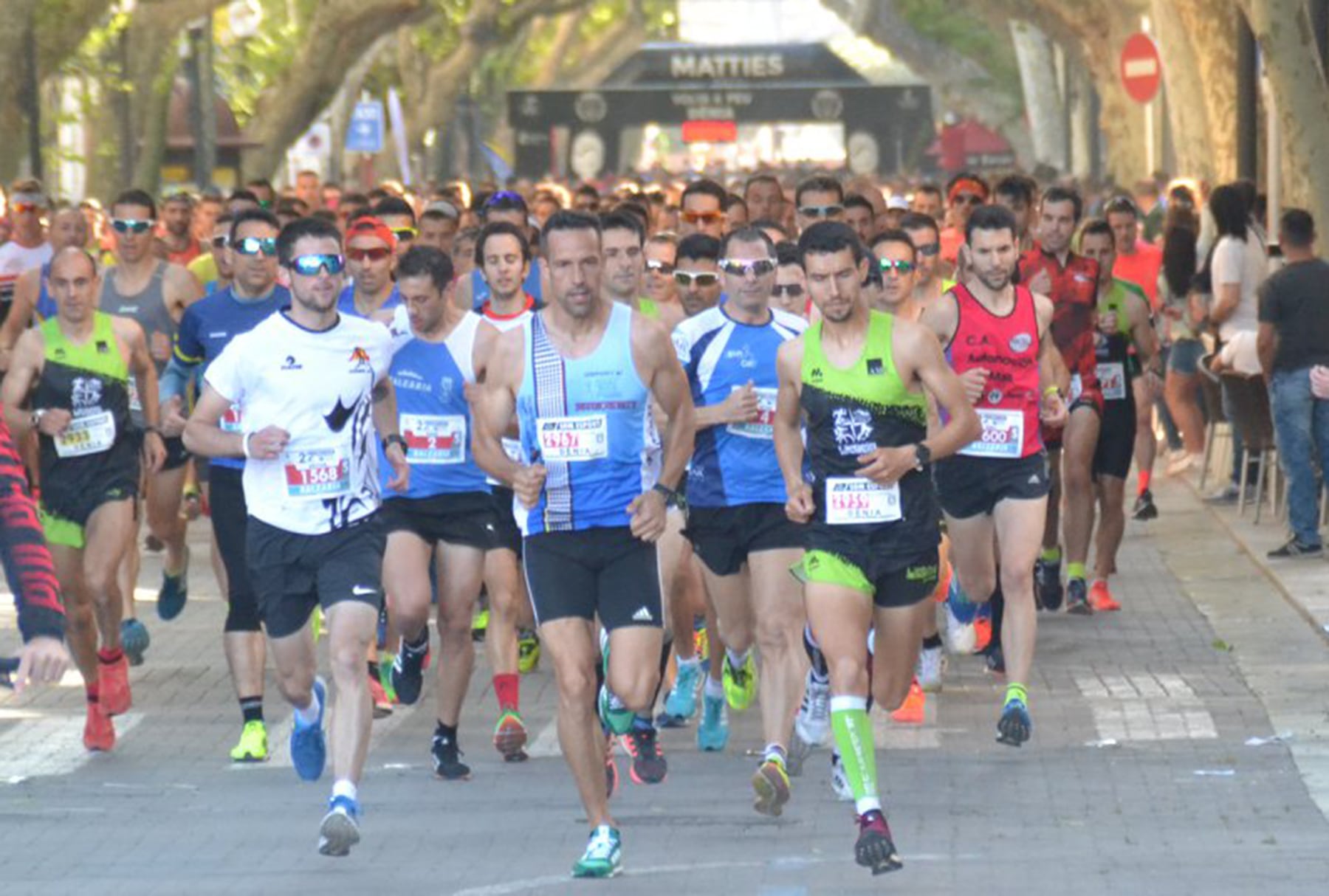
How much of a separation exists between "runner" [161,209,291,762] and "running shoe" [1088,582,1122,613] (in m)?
4.94

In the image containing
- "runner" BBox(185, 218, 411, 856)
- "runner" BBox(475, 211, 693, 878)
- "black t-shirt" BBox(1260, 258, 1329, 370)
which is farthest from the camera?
"black t-shirt" BBox(1260, 258, 1329, 370)

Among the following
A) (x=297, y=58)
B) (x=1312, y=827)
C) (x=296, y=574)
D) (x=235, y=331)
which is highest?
(x=297, y=58)

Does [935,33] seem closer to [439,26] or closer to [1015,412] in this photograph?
[439,26]

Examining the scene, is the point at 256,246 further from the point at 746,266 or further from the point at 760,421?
the point at 760,421

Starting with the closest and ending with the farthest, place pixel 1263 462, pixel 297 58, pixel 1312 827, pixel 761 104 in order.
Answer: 1. pixel 1312 827
2. pixel 1263 462
3. pixel 297 58
4. pixel 761 104

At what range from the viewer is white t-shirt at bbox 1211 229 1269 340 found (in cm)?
1953

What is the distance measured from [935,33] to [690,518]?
203 ft

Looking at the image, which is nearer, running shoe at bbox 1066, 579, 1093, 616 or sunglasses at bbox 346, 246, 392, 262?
sunglasses at bbox 346, 246, 392, 262

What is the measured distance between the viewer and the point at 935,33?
72250 millimetres

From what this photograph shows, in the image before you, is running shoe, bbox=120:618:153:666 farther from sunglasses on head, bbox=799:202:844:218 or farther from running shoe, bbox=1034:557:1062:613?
running shoe, bbox=1034:557:1062:613

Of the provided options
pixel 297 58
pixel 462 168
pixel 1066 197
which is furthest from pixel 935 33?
pixel 1066 197

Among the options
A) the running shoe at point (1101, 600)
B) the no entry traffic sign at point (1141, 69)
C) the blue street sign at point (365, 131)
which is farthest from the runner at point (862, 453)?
the blue street sign at point (365, 131)

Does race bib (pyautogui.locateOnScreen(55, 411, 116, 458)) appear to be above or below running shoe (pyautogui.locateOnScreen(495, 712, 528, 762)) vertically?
above

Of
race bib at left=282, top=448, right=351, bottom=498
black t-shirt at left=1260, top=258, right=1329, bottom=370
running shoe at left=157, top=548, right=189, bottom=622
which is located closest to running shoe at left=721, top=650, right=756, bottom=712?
race bib at left=282, top=448, right=351, bottom=498
